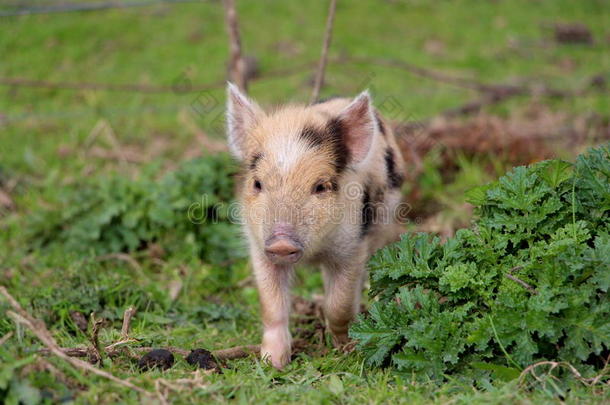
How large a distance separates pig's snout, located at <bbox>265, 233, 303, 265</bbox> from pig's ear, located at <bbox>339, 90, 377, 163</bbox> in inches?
39.3

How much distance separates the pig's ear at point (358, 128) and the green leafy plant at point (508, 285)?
0.81m

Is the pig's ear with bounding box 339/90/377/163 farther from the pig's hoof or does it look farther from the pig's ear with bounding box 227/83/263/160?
the pig's hoof

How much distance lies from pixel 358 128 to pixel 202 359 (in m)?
1.81

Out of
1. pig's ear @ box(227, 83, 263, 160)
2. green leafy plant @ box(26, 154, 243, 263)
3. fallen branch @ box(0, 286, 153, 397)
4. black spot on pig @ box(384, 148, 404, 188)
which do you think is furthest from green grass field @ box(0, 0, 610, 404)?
pig's ear @ box(227, 83, 263, 160)

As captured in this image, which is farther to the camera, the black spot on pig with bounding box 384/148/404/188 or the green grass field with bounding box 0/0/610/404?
the black spot on pig with bounding box 384/148/404/188

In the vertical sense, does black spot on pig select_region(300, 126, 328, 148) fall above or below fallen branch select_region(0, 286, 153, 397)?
above

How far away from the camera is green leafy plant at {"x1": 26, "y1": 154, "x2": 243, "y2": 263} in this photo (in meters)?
6.06

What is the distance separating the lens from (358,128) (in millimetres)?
4438

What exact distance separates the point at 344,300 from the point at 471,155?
3.92m

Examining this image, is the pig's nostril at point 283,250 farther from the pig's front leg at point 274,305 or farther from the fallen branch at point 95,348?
the fallen branch at point 95,348

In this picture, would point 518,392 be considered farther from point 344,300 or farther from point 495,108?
point 495,108

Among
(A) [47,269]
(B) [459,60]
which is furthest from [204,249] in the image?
(B) [459,60]

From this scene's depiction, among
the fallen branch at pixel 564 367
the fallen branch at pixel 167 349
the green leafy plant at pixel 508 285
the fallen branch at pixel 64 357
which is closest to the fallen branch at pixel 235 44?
the fallen branch at pixel 167 349

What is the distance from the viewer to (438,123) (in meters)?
8.48
